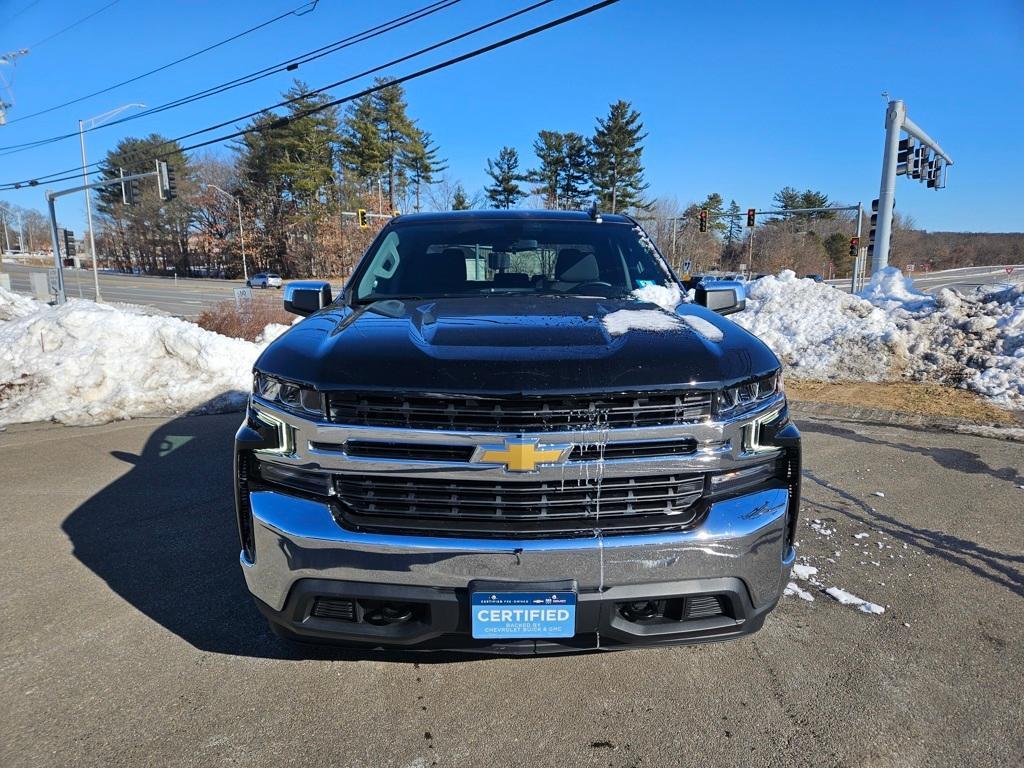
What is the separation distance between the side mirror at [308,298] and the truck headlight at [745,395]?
7.10ft

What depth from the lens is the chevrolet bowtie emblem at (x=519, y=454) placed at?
1988mm

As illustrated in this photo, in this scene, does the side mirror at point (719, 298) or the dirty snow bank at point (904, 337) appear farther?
the dirty snow bank at point (904, 337)

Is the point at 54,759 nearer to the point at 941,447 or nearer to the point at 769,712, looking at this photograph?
the point at 769,712

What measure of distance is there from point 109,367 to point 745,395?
775 centimetres

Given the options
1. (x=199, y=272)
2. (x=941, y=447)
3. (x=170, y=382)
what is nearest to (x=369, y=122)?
(x=199, y=272)

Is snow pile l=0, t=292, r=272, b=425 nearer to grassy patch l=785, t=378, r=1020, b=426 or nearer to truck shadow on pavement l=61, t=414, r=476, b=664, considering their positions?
truck shadow on pavement l=61, t=414, r=476, b=664

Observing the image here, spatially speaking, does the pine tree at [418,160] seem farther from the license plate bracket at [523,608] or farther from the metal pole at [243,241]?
the license plate bracket at [523,608]

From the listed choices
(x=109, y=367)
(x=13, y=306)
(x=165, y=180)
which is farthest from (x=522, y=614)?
(x=165, y=180)

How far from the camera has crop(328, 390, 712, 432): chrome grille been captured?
2.01 meters

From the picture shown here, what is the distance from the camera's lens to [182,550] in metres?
3.74

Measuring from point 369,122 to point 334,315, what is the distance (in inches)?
2525

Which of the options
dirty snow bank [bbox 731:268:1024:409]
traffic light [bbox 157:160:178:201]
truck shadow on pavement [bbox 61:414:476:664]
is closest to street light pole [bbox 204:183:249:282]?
traffic light [bbox 157:160:178:201]

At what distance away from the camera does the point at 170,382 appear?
770cm

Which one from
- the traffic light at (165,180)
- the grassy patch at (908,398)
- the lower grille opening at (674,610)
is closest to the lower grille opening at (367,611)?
the lower grille opening at (674,610)
